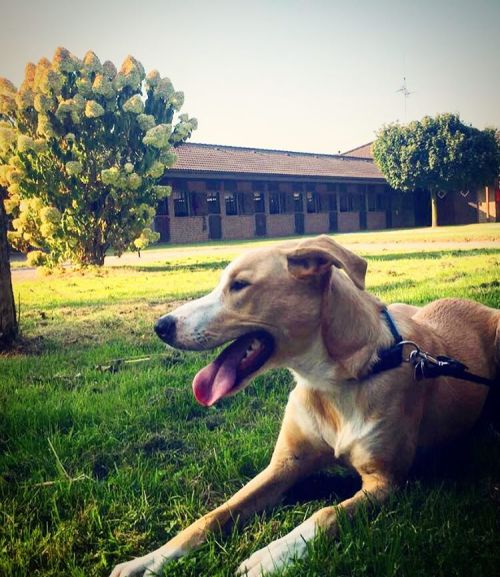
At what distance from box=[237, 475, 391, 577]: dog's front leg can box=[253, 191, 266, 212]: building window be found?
7696 mm

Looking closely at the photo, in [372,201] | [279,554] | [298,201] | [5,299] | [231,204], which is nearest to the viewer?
[279,554]

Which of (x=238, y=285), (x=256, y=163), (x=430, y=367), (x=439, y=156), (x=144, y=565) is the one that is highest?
(x=256, y=163)

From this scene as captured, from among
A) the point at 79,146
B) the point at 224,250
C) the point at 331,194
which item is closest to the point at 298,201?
the point at 331,194

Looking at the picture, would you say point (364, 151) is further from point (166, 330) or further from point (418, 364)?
point (166, 330)

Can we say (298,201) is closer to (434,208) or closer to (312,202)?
(312,202)

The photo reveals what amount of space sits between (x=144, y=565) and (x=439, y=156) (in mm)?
5199

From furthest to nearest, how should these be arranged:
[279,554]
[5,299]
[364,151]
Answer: [364,151]
[5,299]
[279,554]

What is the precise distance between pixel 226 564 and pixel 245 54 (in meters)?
2.92

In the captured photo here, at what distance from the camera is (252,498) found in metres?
1.55

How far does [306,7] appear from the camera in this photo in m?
3.22

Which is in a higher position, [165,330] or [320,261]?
[320,261]

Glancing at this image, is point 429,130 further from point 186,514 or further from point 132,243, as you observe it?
point 186,514

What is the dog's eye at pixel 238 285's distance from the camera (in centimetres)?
167

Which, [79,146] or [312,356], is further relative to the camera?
[79,146]
